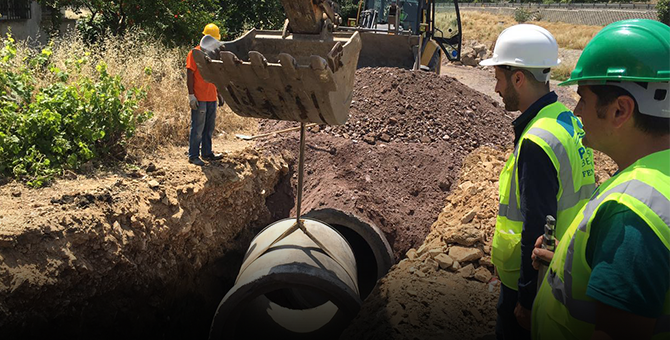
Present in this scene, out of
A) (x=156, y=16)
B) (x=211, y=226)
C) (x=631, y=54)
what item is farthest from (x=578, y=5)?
(x=631, y=54)

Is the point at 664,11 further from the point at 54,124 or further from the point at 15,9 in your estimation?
the point at 54,124

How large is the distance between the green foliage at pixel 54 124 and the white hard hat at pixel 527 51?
13.6ft

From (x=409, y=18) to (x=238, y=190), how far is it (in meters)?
7.72

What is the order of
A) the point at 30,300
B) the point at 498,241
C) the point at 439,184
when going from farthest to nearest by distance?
1. the point at 439,184
2. the point at 30,300
3. the point at 498,241

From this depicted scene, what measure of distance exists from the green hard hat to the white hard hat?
1.11m

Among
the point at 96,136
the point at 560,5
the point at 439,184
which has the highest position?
the point at 560,5

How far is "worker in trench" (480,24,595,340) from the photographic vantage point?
258 cm

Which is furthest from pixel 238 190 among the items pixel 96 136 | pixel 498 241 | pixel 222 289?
pixel 498 241

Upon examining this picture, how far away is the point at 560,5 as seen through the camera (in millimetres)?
43812

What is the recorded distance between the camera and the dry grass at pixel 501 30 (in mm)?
29312

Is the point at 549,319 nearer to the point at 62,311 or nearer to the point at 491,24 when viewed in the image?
the point at 62,311

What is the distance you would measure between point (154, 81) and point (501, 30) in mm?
31000

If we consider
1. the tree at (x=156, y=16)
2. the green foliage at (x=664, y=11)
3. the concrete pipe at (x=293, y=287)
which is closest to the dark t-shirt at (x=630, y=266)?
the concrete pipe at (x=293, y=287)

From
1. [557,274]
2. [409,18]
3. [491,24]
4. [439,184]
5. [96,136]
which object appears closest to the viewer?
[557,274]
